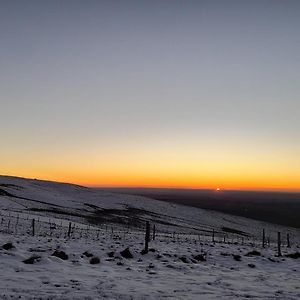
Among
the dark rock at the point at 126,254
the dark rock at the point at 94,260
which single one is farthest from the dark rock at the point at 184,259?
the dark rock at the point at 94,260

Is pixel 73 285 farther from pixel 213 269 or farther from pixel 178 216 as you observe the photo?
pixel 178 216

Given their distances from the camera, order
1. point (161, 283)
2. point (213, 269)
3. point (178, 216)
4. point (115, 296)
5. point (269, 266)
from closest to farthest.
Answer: point (115, 296) → point (161, 283) → point (213, 269) → point (269, 266) → point (178, 216)

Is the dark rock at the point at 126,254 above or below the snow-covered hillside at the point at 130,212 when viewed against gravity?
above

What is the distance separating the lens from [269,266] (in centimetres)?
2211

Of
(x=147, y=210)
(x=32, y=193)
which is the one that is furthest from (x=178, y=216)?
(x=32, y=193)

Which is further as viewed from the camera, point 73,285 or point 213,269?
point 213,269

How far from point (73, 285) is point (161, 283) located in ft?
11.3

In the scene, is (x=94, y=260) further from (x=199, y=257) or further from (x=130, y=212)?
(x=130, y=212)

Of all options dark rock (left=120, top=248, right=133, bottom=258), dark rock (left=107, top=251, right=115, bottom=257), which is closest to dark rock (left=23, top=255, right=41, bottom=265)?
dark rock (left=107, top=251, right=115, bottom=257)

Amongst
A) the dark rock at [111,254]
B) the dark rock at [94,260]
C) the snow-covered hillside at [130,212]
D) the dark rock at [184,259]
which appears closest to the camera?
the dark rock at [94,260]

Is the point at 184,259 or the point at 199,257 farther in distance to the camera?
the point at 199,257

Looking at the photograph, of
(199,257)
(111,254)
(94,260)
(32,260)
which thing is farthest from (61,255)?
(199,257)

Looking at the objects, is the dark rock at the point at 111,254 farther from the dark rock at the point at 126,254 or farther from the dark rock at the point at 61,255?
the dark rock at the point at 61,255

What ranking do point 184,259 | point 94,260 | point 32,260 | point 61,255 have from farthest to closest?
1. point 184,259
2. point 61,255
3. point 94,260
4. point 32,260
